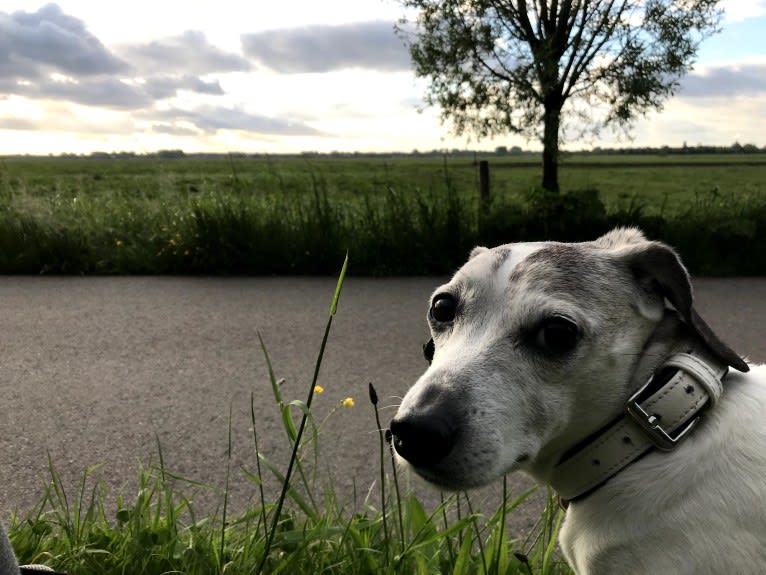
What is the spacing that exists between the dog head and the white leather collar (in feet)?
0.24

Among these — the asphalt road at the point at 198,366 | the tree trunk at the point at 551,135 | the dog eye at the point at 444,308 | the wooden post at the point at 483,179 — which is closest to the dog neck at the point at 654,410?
the dog eye at the point at 444,308

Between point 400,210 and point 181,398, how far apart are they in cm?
472

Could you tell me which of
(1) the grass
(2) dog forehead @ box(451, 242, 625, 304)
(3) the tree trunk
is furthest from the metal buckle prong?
(3) the tree trunk

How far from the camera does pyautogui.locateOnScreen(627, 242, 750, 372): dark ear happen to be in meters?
1.95

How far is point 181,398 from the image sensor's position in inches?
179

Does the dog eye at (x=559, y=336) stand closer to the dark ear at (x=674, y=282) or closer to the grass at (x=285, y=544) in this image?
the dark ear at (x=674, y=282)

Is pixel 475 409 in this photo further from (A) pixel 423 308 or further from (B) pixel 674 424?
(A) pixel 423 308

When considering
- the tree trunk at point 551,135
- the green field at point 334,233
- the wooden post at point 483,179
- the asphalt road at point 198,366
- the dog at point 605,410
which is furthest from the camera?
the tree trunk at point 551,135

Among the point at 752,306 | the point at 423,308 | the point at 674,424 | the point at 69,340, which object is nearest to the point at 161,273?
the point at 69,340

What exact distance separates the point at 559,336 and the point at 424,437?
1.74 ft

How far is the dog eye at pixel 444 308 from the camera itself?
225cm

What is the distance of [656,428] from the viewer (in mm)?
1825

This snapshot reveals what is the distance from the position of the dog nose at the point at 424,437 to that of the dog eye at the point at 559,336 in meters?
0.42

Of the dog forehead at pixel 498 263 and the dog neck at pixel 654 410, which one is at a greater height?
the dog forehead at pixel 498 263
